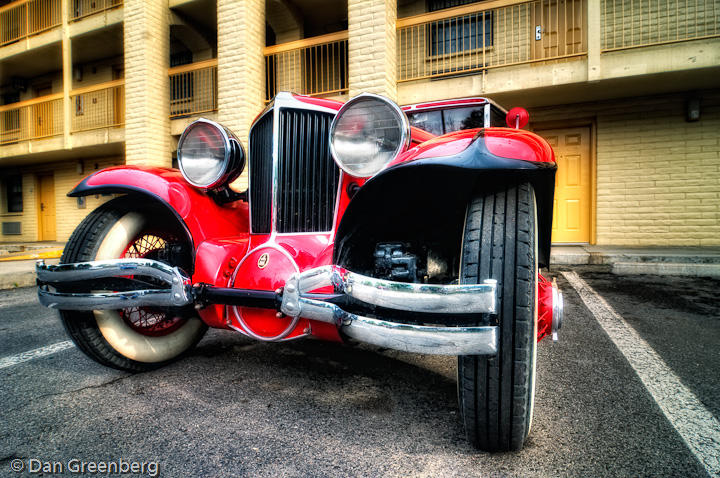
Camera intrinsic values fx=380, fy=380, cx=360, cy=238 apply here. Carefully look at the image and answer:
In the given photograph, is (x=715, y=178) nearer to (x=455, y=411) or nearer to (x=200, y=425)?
(x=455, y=411)

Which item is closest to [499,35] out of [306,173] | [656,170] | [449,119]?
[656,170]

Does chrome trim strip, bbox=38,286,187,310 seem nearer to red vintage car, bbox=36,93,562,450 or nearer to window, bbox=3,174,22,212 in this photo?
red vintage car, bbox=36,93,562,450

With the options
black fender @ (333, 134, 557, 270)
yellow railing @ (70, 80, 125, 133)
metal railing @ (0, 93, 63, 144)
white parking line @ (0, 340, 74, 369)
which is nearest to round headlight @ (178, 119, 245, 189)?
black fender @ (333, 134, 557, 270)

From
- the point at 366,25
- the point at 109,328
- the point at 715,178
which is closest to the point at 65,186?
the point at 366,25

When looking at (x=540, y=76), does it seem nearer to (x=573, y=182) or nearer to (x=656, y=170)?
(x=573, y=182)

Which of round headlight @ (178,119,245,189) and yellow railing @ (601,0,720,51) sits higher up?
yellow railing @ (601,0,720,51)

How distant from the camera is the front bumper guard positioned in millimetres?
1062

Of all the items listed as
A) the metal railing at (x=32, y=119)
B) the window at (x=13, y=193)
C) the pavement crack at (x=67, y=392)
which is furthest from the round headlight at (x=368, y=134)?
the window at (x=13, y=193)

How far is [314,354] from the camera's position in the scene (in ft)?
7.42

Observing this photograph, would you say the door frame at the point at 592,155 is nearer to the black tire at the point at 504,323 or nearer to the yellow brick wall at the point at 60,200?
the black tire at the point at 504,323

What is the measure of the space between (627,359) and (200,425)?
7.36ft

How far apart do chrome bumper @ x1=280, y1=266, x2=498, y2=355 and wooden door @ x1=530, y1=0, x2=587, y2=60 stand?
8.18 meters

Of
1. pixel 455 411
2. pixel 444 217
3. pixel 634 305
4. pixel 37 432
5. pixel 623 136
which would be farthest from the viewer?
pixel 623 136

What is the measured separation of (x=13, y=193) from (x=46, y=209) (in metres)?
1.98
